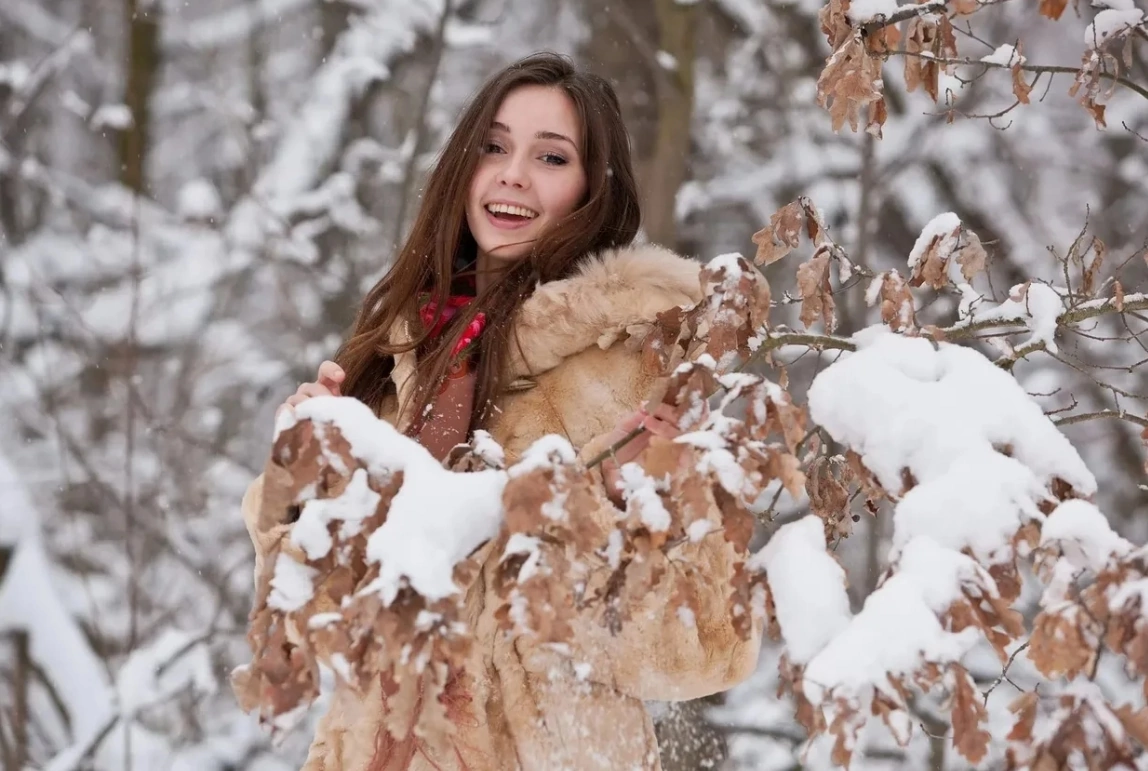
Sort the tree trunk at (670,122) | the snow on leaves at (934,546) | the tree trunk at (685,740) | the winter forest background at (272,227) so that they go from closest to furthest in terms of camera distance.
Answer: the snow on leaves at (934,546) < the tree trunk at (685,740) < the tree trunk at (670,122) < the winter forest background at (272,227)

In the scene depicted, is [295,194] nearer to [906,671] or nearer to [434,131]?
[434,131]

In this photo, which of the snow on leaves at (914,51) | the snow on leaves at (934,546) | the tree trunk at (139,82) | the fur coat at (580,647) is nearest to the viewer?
the snow on leaves at (934,546)

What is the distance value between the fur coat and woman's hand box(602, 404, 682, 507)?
0.26 meters

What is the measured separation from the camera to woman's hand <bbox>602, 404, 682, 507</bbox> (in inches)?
67.6

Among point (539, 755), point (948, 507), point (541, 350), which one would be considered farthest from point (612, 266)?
point (948, 507)

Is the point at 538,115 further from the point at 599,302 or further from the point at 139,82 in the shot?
the point at 139,82

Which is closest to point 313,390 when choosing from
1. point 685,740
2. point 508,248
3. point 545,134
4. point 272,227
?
point 508,248

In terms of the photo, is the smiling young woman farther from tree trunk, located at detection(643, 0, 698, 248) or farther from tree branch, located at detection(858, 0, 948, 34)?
tree trunk, located at detection(643, 0, 698, 248)

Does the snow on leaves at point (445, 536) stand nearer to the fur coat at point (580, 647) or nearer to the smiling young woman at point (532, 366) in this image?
the smiling young woman at point (532, 366)

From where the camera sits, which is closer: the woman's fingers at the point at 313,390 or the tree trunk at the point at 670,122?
the woman's fingers at the point at 313,390

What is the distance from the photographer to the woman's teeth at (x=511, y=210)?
265 centimetres

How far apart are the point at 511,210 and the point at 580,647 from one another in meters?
0.90

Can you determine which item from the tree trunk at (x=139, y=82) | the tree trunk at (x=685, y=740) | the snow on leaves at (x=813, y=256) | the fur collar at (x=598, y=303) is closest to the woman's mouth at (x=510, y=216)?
the fur collar at (x=598, y=303)

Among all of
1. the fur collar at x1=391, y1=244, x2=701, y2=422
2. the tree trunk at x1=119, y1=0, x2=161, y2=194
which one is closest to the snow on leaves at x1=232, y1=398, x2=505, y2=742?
the fur collar at x1=391, y1=244, x2=701, y2=422
